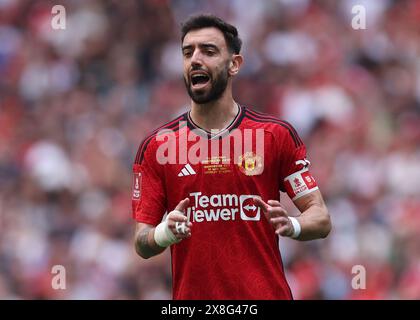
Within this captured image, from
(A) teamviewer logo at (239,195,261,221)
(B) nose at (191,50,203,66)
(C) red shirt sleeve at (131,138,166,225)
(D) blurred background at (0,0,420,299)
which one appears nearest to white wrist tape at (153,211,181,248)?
(C) red shirt sleeve at (131,138,166,225)

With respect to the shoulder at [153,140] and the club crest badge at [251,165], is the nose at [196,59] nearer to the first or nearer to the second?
the shoulder at [153,140]

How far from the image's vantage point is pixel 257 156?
5.46 meters

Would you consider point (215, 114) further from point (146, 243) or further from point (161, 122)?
point (161, 122)

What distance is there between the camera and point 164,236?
5211 millimetres

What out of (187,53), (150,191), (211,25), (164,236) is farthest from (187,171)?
(211,25)

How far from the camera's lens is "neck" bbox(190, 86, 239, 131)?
563cm

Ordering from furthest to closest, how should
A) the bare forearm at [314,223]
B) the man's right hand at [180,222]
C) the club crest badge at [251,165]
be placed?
the club crest badge at [251,165]
the bare forearm at [314,223]
the man's right hand at [180,222]

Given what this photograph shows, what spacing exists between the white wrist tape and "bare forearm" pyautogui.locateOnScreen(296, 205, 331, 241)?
0.70 meters

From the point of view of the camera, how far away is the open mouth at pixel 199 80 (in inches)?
218

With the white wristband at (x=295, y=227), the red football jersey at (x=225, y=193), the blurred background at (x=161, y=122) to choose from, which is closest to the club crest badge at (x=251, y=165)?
the red football jersey at (x=225, y=193)

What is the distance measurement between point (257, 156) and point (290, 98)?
5352 mm

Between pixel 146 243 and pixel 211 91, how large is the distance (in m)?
0.95
